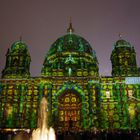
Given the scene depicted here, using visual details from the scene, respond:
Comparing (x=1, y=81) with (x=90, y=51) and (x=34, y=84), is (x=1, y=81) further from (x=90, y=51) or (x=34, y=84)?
(x=90, y=51)

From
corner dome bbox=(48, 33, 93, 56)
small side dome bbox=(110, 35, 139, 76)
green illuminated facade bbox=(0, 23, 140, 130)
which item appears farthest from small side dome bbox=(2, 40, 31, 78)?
small side dome bbox=(110, 35, 139, 76)

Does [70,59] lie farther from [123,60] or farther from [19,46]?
[123,60]

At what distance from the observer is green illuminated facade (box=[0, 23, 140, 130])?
1425 inches

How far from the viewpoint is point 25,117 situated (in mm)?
36469

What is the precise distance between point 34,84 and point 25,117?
5544 millimetres

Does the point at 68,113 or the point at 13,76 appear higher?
the point at 13,76

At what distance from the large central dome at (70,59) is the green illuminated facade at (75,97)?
5.10 m

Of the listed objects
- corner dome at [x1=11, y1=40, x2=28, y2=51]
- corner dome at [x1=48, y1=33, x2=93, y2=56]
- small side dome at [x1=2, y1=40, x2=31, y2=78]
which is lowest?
small side dome at [x1=2, y1=40, x2=31, y2=78]

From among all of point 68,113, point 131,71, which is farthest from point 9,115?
point 131,71

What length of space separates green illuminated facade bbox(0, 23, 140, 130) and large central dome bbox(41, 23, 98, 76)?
16.7ft

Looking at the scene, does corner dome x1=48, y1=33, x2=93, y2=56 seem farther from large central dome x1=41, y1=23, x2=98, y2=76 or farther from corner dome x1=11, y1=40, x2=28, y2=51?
corner dome x1=11, y1=40, x2=28, y2=51

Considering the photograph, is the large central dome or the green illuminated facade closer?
the green illuminated facade

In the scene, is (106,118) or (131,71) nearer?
(106,118)

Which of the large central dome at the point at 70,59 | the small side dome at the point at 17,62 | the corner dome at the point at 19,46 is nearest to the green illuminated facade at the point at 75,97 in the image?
the small side dome at the point at 17,62
